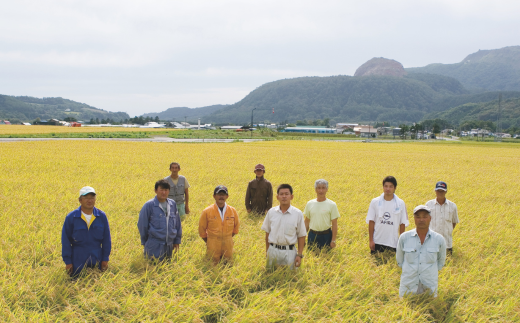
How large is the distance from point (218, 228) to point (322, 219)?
170 centimetres

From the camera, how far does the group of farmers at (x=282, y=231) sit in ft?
13.2

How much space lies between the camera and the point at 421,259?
13.1ft

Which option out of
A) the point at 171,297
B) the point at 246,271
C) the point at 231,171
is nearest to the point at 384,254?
the point at 246,271

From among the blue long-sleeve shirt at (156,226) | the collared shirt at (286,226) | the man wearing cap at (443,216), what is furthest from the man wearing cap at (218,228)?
the man wearing cap at (443,216)

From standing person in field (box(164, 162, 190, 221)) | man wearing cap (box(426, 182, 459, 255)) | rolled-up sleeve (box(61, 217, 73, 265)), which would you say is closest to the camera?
rolled-up sleeve (box(61, 217, 73, 265))

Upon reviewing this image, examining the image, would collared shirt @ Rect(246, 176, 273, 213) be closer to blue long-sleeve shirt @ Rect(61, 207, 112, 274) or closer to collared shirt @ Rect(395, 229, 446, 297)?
blue long-sleeve shirt @ Rect(61, 207, 112, 274)

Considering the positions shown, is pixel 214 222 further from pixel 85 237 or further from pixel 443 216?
pixel 443 216

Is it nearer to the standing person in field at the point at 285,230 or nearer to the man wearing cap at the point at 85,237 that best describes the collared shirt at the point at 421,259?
the standing person in field at the point at 285,230

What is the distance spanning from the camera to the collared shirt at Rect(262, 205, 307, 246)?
A: 4500mm

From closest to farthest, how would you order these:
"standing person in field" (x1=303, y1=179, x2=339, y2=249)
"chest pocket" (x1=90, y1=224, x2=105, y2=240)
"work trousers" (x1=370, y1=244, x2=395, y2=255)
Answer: "chest pocket" (x1=90, y1=224, x2=105, y2=240) < "standing person in field" (x1=303, y1=179, x2=339, y2=249) < "work trousers" (x1=370, y1=244, x2=395, y2=255)

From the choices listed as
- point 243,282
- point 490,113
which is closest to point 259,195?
point 243,282

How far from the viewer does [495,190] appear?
13.0 metres

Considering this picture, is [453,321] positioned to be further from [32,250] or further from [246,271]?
[32,250]

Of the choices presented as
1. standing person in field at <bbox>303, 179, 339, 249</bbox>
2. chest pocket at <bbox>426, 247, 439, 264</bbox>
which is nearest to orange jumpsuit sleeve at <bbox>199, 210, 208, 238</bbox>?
standing person in field at <bbox>303, 179, 339, 249</bbox>
